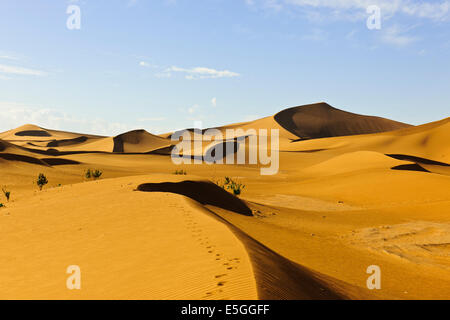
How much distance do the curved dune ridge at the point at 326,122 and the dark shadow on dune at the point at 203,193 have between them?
96745 millimetres

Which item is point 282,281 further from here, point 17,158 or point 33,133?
point 33,133

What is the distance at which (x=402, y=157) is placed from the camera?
162 feet

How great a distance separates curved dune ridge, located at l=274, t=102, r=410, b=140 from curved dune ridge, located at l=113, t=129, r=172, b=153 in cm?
3834

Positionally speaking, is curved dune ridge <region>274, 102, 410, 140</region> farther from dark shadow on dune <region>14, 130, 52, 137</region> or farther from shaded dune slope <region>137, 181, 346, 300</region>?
shaded dune slope <region>137, 181, 346, 300</region>

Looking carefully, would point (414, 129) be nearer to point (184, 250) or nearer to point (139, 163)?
point (139, 163)

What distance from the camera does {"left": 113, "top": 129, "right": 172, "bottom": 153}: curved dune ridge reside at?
3594 inches

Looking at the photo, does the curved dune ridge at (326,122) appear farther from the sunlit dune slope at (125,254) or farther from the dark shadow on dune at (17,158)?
the sunlit dune slope at (125,254)

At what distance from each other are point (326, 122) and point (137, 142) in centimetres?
6262

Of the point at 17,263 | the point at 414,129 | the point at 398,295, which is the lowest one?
the point at 398,295

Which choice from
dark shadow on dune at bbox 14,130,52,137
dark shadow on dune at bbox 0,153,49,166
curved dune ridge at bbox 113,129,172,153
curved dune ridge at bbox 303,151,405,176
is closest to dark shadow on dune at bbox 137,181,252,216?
dark shadow on dune at bbox 0,153,49,166

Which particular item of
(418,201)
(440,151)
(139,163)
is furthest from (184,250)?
(440,151)

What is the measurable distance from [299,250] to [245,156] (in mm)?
56963

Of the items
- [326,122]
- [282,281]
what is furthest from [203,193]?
[326,122]
